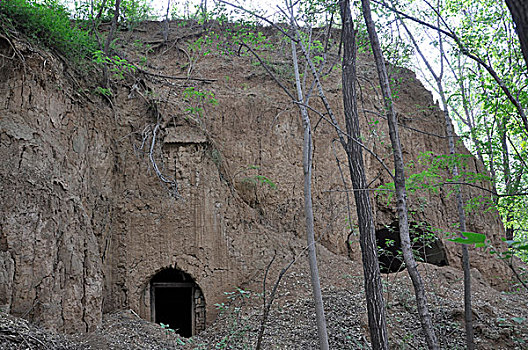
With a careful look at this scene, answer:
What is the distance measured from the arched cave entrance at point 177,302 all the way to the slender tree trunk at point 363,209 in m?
4.35

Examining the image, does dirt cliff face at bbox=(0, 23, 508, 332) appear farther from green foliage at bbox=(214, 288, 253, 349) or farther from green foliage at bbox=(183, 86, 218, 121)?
green foliage at bbox=(214, 288, 253, 349)

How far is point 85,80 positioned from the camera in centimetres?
941

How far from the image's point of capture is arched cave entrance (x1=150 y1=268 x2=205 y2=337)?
31.7 ft

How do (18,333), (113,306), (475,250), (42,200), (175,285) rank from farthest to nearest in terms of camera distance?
(475,250) < (175,285) < (113,306) < (42,200) < (18,333)

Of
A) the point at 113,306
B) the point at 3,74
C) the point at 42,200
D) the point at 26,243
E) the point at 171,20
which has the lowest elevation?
the point at 113,306

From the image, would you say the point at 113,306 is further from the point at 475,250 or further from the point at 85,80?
the point at 475,250

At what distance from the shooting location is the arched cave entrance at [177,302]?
31.7ft

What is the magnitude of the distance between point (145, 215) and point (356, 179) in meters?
5.37

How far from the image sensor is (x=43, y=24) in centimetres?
820

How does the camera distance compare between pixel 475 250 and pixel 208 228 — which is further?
pixel 475 250

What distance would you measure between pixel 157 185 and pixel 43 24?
428cm

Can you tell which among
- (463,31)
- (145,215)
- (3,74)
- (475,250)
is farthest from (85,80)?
(475,250)

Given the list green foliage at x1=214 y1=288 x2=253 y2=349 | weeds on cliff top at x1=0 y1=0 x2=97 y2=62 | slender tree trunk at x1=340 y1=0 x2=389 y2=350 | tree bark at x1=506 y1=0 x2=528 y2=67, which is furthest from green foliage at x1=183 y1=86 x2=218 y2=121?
tree bark at x1=506 y1=0 x2=528 y2=67

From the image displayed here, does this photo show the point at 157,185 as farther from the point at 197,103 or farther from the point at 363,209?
the point at 363,209
